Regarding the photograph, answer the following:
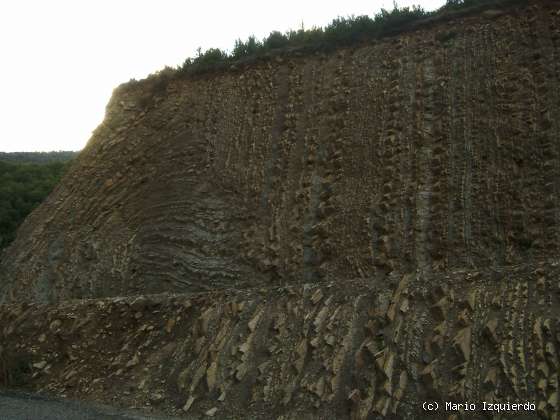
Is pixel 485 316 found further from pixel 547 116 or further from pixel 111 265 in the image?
pixel 111 265

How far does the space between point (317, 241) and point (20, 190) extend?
17584 millimetres

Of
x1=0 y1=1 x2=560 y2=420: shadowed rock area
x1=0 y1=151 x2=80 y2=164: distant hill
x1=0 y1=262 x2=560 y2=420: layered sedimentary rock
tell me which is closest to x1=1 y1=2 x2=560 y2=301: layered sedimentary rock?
x1=0 y1=1 x2=560 y2=420: shadowed rock area

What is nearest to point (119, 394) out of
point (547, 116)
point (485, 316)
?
point (485, 316)

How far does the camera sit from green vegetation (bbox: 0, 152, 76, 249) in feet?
81.1

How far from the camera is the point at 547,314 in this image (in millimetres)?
8031

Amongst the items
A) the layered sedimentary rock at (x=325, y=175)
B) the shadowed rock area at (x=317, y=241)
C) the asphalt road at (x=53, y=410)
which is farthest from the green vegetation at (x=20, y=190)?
the asphalt road at (x=53, y=410)

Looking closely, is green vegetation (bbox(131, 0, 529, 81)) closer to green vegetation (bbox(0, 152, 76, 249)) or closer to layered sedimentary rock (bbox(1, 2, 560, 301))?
layered sedimentary rock (bbox(1, 2, 560, 301))

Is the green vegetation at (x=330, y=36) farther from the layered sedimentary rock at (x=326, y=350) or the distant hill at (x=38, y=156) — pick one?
the distant hill at (x=38, y=156)

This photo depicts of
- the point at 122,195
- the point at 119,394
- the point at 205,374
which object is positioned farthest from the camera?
the point at 122,195

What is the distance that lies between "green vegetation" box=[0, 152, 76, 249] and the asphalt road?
13900mm

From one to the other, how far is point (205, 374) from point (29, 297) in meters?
7.40

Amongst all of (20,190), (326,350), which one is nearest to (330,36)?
(326,350)

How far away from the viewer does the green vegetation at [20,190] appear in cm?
2473

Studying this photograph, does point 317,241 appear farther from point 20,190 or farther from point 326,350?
point 20,190
